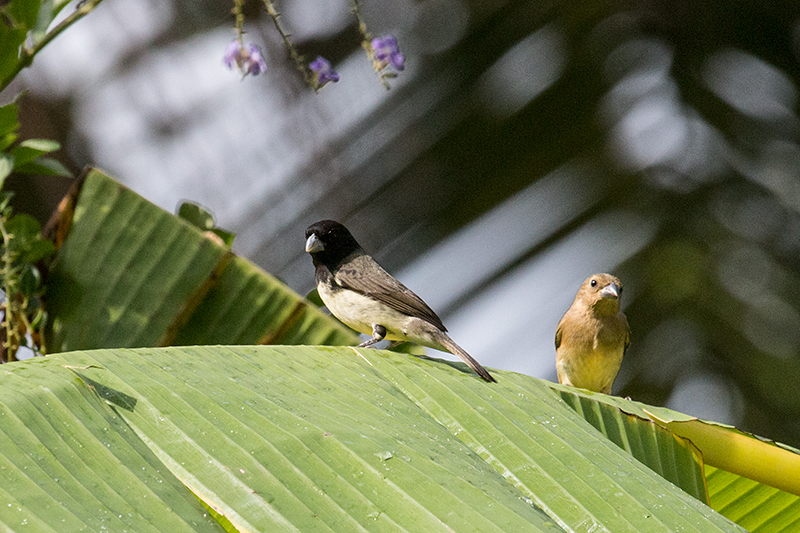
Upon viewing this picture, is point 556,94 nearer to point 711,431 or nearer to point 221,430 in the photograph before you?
point 711,431

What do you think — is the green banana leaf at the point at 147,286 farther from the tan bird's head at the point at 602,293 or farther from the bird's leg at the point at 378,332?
the tan bird's head at the point at 602,293

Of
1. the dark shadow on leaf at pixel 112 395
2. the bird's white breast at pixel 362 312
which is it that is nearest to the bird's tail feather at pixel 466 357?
the bird's white breast at pixel 362 312

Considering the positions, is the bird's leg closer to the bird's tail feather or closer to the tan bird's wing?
the bird's tail feather

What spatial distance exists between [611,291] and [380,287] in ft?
3.92

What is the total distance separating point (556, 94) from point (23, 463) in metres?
2.66

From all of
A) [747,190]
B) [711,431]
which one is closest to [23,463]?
[711,431]

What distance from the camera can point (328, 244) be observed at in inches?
104

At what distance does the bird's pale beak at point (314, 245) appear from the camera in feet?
8.50

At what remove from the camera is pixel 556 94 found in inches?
125

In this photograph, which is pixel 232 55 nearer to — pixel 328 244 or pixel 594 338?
pixel 328 244

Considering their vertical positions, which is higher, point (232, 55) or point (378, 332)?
point (232, 55)

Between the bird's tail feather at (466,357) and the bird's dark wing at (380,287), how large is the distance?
2.5 inches

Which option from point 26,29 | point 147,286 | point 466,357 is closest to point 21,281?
Answer: point 147,286

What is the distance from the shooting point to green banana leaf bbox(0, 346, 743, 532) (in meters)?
0.96
